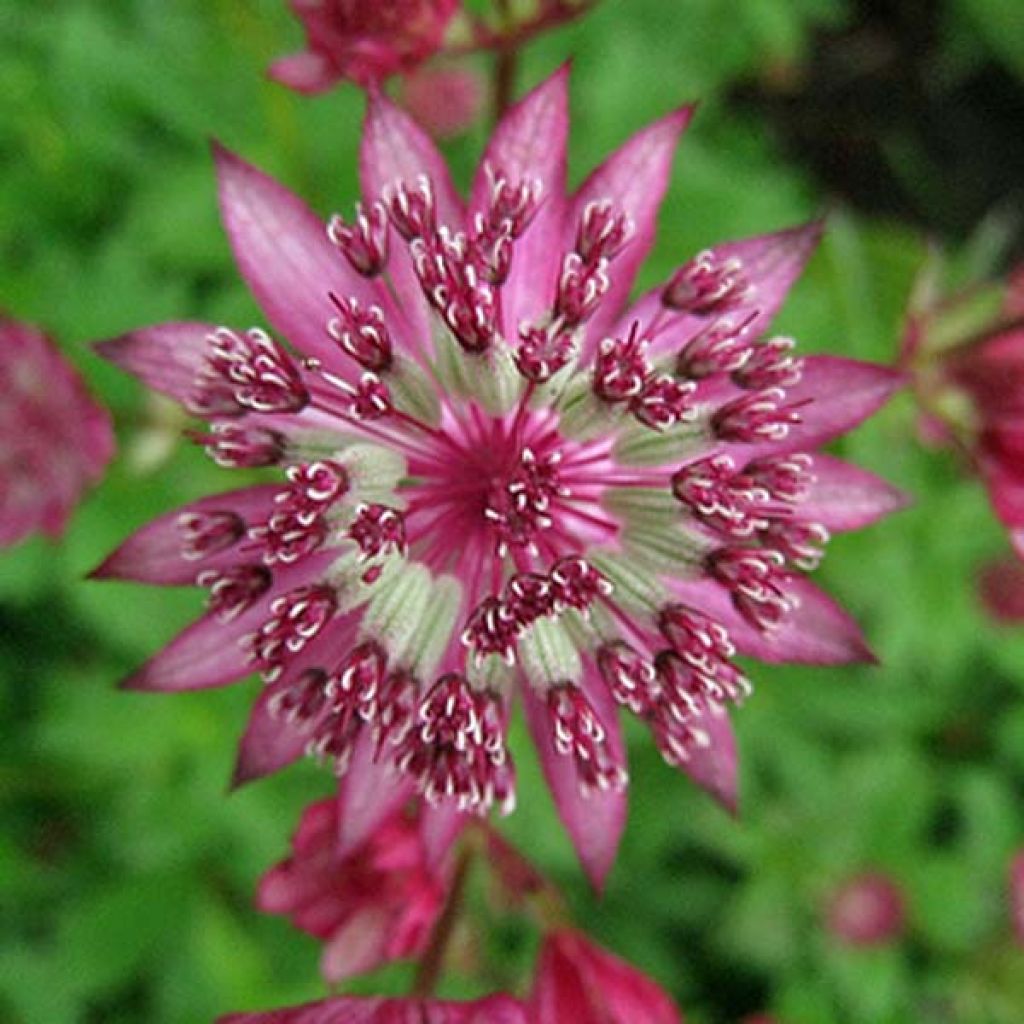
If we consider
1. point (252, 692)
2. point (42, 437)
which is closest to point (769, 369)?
point (42, 437)

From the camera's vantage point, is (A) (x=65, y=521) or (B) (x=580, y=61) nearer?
(A) (x=65, y=521)

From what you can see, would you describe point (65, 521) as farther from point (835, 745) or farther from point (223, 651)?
point (835, 745)

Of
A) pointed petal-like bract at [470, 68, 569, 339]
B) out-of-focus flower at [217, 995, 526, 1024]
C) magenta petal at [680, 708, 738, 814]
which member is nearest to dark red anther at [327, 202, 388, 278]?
pointed petal-like bract at [470, 68, 569, 339]

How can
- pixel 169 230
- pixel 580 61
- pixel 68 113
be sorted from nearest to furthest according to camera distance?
pixel 169 230 < pixel 68 113 < pixel 580 61

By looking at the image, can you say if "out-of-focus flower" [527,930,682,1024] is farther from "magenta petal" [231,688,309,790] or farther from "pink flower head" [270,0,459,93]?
"pink flower head" [270,0,459,93]

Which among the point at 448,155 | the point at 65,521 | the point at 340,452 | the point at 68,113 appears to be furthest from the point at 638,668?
the point at 68,113

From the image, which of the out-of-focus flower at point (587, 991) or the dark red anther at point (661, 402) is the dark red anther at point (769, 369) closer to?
the dark red anther at point (661, 402)
